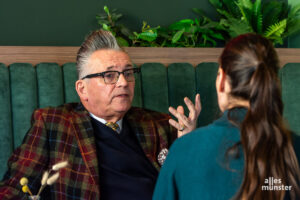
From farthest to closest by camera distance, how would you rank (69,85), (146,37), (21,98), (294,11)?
1. (294,11)
2. (146,37)
3. (69,85)
4. (21,98)

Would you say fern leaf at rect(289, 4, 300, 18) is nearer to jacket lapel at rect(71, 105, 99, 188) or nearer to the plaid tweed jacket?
the plaid tweed jacket

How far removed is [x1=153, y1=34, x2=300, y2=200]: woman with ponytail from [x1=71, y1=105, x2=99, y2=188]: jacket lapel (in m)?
0.69

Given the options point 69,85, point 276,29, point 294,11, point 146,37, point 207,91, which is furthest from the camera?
A: point 294,11

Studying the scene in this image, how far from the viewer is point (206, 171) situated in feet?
2.99

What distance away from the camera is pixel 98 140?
1.78 meters

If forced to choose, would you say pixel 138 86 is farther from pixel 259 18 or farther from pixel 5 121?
pixel 259 18

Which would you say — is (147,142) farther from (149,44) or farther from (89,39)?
(149,44)

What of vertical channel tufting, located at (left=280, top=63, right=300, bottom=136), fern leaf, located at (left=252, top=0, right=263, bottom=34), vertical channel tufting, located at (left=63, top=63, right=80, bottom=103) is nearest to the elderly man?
vertical channel tufting, located at (left=63, top=63, right=80, bottom=103)

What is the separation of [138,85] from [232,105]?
1242mm

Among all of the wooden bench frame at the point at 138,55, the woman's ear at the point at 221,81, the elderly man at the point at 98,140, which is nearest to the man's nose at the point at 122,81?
the elderly man at the point at 98,140

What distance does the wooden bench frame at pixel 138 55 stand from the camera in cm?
211

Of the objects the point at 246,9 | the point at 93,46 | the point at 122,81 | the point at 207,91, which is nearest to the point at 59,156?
the point at 122,81

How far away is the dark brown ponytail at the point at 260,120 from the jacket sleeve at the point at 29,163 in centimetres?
104

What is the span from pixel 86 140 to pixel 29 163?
0.28 m
